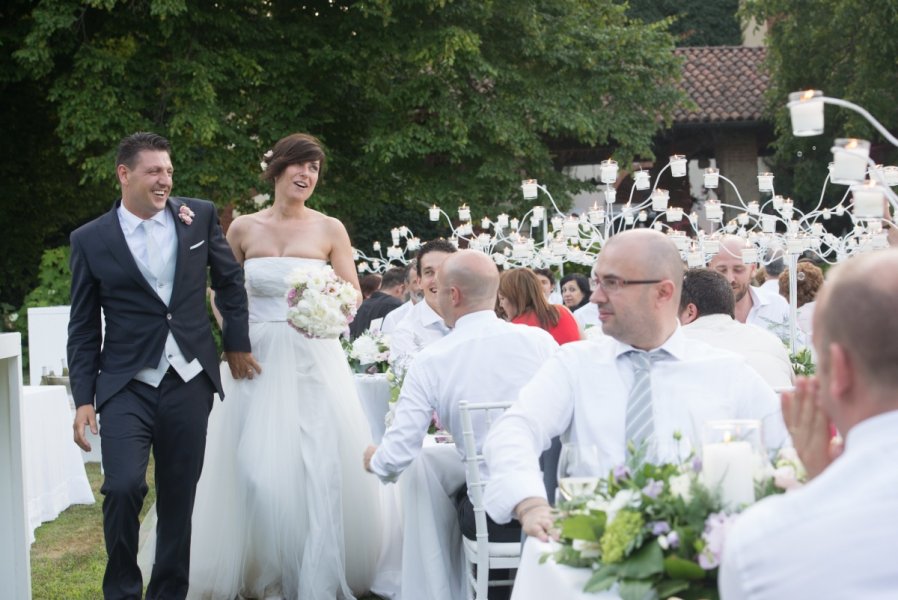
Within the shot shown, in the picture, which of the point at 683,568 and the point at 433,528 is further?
the point at 433,528

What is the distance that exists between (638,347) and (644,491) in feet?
4.97

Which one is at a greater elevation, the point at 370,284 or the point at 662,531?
the point at 370,284

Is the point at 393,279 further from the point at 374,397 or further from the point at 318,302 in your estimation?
the point at 318,302

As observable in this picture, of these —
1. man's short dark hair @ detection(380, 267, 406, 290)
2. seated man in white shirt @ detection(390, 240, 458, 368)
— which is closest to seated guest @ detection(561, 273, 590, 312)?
man's short dark hair @ detection(380, 267, 406, 290)

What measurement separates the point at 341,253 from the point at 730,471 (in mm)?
4461

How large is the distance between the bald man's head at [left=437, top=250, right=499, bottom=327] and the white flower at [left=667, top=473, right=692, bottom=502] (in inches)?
107

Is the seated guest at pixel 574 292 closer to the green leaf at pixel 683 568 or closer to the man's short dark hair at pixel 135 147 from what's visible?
the man's short dark hair at pixel 135 147

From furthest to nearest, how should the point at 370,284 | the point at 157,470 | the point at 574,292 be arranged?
the point at 574,292 < the point at 370,284 < the point at 157,470

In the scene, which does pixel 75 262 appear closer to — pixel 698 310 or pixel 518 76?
pixel 698 310

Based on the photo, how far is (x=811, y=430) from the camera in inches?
77.5

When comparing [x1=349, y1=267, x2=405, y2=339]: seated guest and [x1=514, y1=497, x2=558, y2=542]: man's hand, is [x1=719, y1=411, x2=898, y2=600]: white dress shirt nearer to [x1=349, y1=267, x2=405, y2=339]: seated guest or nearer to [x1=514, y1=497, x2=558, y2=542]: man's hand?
[x1=514, y1=497, x2=558, y2=542]: man's hand

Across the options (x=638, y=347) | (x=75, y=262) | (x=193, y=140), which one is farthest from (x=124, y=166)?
(x=193, y=140)

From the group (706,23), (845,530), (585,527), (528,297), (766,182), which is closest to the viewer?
(845,530)

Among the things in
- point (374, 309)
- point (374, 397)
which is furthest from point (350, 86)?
point (374, 397)
